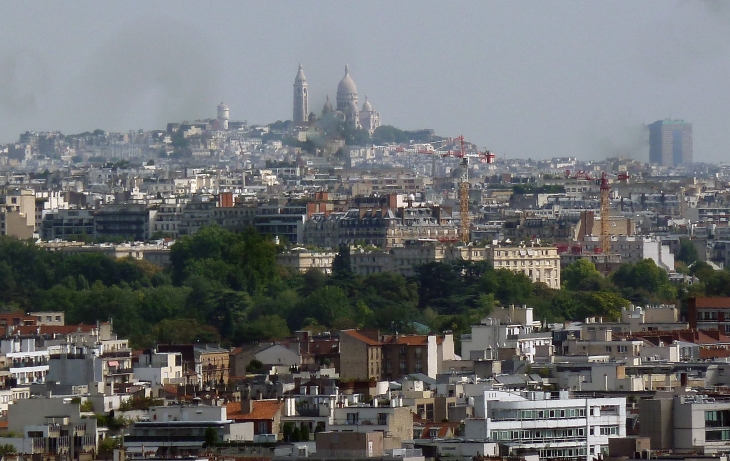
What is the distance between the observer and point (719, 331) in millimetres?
59219

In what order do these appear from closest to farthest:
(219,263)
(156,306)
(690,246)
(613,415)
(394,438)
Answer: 1. (394,438)
2. (613,415)
3. (156,306)
4. (219,263)
5. (690,246)

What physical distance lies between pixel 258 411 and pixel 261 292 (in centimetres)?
4412

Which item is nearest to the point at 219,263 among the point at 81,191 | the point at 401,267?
the point at 401,267

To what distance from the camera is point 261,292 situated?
83000 mm

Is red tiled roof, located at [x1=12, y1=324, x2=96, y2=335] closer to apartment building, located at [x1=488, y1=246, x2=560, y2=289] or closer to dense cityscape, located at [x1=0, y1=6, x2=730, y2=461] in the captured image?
dense cityscape, located at [x1=0, y1=6, x2=730, y2=461]

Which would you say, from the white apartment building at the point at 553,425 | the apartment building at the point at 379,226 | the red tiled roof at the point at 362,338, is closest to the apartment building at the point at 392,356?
the red tiled roof at the point at 362,338

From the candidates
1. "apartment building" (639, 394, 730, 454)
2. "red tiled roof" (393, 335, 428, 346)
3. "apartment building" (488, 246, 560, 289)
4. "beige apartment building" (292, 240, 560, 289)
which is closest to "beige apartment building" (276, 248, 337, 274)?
"beige apartment building" (292, 240, 560, 289)

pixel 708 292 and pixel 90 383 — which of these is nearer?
pixel 90 383

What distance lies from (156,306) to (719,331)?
54.1 feet

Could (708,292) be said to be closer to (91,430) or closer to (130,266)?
(130,266)

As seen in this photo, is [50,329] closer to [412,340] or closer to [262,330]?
[262,330]

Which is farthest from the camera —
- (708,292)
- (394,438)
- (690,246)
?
(690,246)

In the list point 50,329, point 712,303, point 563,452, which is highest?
point 712,303

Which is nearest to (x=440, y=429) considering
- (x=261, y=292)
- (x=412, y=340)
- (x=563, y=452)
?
(x=563, y=452)
